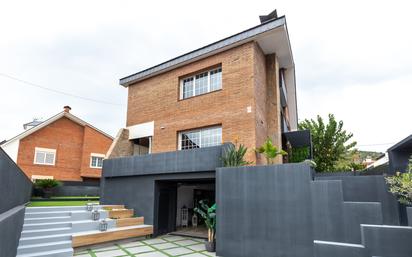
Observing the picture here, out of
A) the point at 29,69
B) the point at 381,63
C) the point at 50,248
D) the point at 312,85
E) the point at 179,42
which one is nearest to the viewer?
the point at 50,248

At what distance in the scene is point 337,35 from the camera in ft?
37.7

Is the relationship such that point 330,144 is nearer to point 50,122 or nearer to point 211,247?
point 211,247

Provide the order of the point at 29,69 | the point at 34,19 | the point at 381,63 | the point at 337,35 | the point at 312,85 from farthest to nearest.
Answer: the point at 312,85
the point at 29,69
the point at 381,63
the point at 337,35
the point at 34,19

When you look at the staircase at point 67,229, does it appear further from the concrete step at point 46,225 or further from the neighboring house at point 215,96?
the neighboring house at point 215,96

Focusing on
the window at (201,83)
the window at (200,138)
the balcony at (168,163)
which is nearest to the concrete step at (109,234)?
the balcony at (168,163)

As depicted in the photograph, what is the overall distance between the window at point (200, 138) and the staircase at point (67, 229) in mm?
4068

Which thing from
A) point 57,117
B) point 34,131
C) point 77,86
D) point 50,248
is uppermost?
point 77,86

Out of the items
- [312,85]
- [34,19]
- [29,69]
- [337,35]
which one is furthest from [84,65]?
[312,85]

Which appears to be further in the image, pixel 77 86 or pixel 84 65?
pixel 77 86

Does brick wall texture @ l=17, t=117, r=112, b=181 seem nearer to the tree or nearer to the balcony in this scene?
the balcony

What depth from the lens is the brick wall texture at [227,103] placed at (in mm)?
10656

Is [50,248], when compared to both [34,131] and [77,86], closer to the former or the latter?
[77,86]

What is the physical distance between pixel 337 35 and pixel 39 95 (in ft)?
68.4

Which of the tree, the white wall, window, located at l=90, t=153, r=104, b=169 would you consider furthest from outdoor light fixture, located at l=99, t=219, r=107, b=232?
window, located at l=90, t=153, r=104, b=169
